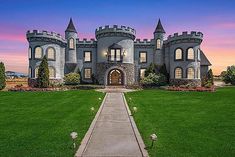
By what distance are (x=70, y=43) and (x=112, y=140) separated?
32.5 metres

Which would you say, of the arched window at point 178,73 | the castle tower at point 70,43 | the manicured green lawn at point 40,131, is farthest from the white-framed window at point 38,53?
the manicured green lawn at point 40,131

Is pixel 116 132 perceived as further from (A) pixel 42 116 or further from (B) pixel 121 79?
(B) pixel 121 79

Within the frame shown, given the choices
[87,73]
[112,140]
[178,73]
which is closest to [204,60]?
[178,73]

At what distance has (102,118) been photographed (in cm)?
1391

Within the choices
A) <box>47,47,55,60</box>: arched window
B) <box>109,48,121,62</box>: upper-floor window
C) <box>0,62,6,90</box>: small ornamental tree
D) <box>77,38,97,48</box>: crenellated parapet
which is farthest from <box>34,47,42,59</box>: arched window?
<box>109,48,121,62</box>: upper-floor window

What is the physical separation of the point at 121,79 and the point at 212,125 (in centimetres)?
2652

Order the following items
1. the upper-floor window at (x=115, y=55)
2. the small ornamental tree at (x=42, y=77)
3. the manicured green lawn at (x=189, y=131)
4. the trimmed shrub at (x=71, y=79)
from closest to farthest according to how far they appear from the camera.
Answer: the manicured green lawn at (x=189, y=131) < the small ornamental tree at (x=42, y=77) < the upper-floor window at (x=115, y=55) < the trimmed shrub at (x=71, y=79)

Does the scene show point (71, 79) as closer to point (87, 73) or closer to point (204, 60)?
point (87, 73)

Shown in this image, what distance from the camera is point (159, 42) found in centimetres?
4044

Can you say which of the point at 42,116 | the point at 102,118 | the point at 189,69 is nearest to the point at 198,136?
the point at 102,118

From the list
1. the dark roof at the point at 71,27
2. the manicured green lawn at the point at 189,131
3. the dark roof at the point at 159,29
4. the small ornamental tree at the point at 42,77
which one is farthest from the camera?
the dark roof at the point at 159,29

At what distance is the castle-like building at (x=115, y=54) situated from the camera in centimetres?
3653

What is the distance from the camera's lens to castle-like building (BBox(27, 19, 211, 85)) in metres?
36.5

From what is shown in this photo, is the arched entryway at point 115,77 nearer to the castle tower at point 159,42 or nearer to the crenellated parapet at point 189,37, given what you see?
the castle tower at point 159,42
